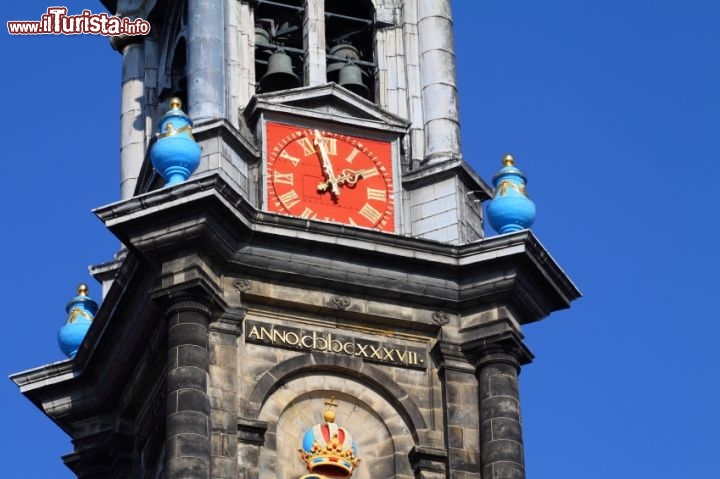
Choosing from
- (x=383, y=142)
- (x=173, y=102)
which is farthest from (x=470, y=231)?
(x=173, y=102)

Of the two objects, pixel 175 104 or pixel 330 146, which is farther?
pixel 330 146

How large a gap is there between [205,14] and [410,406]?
23.0 feet

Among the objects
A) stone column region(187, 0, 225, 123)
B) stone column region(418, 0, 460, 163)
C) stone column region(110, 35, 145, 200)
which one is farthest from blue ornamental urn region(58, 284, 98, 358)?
stone column region(418, 0, 460, 163)

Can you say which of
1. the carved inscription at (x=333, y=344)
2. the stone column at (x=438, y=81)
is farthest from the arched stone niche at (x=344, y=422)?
the stone column at (x=438, y=81)

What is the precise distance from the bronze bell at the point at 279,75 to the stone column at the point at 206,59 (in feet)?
3.42

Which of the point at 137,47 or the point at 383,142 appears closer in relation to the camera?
the point at 383,142

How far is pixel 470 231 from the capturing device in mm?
46219

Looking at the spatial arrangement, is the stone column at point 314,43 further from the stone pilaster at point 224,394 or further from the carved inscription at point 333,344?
the stone pilaster at point 224,394

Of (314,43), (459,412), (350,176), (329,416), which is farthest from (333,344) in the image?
(314,43)

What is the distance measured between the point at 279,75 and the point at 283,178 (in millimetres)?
2473

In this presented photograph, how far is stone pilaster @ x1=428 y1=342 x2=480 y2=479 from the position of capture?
144 ft

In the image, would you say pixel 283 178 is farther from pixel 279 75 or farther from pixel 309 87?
pixel 279 75

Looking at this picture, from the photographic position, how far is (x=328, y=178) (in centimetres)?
4609

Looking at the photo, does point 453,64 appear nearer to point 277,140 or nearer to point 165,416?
point 277,140
